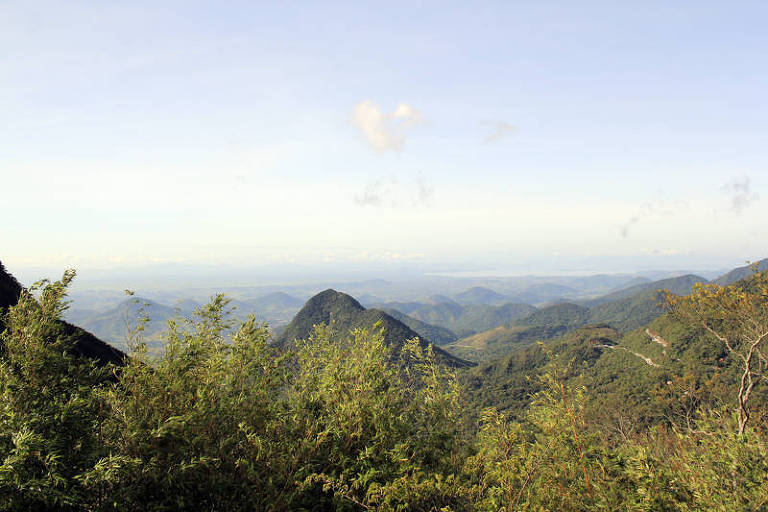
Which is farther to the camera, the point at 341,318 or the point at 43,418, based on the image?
the point at 341,318

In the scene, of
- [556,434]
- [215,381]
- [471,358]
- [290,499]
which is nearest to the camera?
[290,499]

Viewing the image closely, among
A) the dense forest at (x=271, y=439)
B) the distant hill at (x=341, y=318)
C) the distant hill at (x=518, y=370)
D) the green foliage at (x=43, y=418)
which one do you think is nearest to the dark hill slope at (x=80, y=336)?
the dense forest at (x=271, y=439)

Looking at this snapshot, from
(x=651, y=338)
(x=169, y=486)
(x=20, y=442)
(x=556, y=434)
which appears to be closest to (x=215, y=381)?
(x=169, y=486)

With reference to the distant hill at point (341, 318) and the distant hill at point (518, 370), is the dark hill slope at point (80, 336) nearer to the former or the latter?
the distant hill at point (518, 370)

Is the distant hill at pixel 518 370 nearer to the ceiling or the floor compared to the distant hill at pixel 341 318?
nearer to the floor

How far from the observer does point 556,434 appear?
9727mm

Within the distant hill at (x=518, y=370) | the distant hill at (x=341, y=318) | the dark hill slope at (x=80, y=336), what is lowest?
the distant hill at (x=518, y=370)

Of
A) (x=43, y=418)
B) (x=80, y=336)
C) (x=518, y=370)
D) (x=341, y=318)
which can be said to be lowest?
(x=518, y=370)

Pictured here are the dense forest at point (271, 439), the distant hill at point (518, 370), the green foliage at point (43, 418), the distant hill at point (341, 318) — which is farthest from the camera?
the distant hill at point (341, 318)

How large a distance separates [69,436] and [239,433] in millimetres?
2939

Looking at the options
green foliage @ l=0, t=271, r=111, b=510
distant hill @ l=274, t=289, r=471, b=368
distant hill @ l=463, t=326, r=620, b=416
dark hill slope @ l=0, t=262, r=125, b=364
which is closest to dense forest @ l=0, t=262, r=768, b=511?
green foliage @ l=0, t=271, r=111, b=510

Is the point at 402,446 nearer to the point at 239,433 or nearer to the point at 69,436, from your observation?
the point at 239,433

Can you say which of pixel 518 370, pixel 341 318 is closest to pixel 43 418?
pixel 518 370

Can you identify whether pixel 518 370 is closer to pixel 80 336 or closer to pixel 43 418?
pixel 80 336
